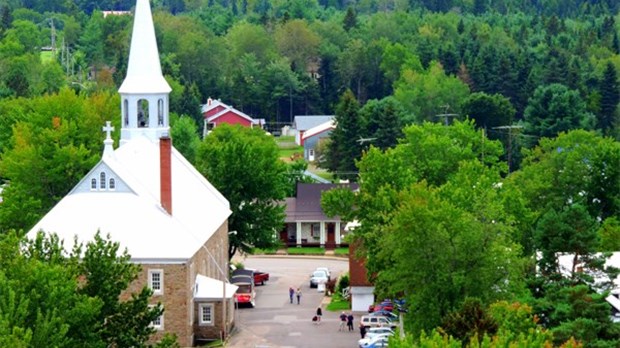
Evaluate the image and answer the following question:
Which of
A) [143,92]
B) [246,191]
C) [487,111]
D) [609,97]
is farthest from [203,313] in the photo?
[609,97]

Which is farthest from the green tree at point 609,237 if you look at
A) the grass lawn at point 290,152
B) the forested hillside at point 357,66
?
the grass lawn at point 290,152

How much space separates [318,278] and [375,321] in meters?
12.7

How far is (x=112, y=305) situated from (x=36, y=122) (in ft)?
139

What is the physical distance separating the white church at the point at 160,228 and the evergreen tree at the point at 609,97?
70830 mm

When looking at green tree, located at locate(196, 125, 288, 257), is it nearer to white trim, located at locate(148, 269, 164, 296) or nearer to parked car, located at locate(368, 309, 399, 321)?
parked car, located at locate(368, 309, 399, 321)

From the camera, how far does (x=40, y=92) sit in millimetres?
142375

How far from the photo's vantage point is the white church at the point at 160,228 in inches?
2869

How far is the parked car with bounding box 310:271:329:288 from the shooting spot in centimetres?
8850

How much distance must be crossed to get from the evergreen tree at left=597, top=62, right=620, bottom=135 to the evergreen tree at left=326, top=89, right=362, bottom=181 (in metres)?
25.2

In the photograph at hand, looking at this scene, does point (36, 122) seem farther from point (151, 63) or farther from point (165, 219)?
point (165, 219)

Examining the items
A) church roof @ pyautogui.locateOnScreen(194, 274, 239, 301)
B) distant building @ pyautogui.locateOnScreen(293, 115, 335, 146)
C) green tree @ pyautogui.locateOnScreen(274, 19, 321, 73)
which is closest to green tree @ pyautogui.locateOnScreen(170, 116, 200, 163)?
distant building @ pyautogui.locateOnScreen(293, 115, 335, 146)

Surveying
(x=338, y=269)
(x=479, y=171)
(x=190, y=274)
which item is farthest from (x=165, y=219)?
(x=338, y=269)

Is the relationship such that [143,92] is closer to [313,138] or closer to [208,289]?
[208,289]

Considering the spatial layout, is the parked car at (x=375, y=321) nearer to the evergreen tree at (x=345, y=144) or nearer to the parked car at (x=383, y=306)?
the parked car at (x=383, y=306)
